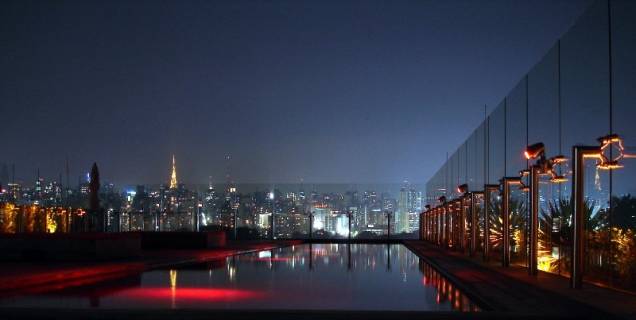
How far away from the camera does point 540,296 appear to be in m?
9.49

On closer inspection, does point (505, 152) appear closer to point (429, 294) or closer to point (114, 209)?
point (429, 294)

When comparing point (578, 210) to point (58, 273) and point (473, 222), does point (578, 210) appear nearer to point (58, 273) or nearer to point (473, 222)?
point (58, 273)

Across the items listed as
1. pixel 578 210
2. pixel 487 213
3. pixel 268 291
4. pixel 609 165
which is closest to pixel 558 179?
pixel 578 210

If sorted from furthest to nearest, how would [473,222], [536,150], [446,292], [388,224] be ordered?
[388,224], [473,222], [536,150], [446,292]

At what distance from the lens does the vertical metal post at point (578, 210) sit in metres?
10.2

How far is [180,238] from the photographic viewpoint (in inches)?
977

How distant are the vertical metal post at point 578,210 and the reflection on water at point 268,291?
56.5 inches

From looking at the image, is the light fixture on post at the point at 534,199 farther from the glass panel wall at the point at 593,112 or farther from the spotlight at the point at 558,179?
the glass panel wall at the point at 593,112

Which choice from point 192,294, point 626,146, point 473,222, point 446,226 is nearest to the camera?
point 626,146

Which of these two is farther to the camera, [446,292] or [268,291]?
[446,292]

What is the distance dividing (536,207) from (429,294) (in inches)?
124

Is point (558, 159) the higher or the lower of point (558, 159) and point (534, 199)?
the higher

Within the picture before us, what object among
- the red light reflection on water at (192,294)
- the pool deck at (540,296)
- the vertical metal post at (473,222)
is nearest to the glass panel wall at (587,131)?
the pool deck at (540,296)

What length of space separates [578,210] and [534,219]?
2.76 metres
